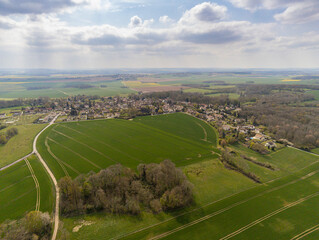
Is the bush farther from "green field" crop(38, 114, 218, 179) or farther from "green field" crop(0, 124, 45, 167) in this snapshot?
"green field" crop(0, 124, 45, 167)

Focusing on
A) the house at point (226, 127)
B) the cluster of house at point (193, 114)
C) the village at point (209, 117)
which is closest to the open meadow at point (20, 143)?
the village at point (209, 117)

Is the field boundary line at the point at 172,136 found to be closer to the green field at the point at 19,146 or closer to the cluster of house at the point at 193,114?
the cluster of house at the point at 193,114

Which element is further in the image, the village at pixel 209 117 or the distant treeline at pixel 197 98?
the distant treeline at pixel 197 98

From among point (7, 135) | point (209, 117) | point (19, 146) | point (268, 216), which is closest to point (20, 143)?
point (19, 146)

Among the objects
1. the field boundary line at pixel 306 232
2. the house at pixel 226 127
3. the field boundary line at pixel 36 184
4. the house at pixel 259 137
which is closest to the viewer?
the field boundary line at pixel 306 232

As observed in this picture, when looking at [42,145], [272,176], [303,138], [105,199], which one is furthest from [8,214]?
[303,138]

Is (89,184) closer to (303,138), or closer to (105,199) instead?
(105,199)
